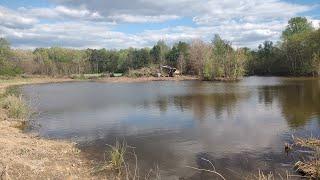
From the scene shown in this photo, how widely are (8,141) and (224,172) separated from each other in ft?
35.3

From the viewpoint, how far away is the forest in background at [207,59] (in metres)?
90.9

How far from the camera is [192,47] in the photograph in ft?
355

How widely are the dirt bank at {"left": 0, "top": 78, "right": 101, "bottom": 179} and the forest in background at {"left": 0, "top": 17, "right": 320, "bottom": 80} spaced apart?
71111 millimetres

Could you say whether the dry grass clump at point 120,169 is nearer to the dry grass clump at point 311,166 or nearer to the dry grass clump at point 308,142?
the dry grass clump at point 311,166

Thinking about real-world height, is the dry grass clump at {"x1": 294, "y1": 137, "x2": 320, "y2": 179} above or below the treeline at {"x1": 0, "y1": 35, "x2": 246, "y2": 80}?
below

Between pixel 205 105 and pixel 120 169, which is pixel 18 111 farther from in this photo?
pixel 205 105

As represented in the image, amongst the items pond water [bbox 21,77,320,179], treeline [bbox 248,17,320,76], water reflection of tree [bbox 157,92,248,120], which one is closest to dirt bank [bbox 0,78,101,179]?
pond water [bbox 21,77,320,179]

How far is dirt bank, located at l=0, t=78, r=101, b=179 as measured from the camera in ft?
47.7

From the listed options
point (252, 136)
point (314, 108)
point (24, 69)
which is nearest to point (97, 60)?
point (24, 69)

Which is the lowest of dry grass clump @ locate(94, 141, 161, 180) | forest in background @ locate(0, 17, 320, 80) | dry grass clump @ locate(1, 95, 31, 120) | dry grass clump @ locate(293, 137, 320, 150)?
dry grass clump @ locate(94, 141, 161, 180)

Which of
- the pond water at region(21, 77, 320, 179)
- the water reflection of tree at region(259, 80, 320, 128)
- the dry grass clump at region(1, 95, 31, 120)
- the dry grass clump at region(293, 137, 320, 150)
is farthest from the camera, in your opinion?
the dry grass clump at region(1, 95, 31, 120)

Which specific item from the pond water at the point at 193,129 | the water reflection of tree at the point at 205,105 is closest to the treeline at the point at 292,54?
the water reflection of tree at the point at 205,105

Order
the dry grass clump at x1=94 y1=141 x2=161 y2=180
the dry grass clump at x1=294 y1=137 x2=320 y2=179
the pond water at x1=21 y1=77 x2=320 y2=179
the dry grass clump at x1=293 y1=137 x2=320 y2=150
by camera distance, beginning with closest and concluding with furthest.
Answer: the dry grass clump at x1=294 y1=137 x2=320 y2=179, the dry grass clump at x1=94 y1=141 x2=161 y2=180, the pond water at x1=21 y1=77 x2=320 y2=179, the dry grass clump at x1=293 y1=137 x2=320 y2=150

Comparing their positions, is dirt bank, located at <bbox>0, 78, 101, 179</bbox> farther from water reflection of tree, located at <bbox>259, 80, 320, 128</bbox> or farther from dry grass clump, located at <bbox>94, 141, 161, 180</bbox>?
water reflection of tree, located at <bbox>259, 80, 320, 128</bbox>
